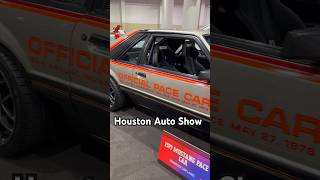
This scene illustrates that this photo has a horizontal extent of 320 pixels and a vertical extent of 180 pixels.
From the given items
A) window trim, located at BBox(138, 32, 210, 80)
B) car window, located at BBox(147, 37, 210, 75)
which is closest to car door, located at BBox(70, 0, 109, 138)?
window trim, located at BBox(138, 32, 210, 80)

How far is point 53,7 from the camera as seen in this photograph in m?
1.32

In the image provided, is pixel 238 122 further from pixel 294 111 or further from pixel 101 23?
pixel 101 23

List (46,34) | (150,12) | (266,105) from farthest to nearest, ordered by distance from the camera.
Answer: (150,12) → (46,34) → (266,105)

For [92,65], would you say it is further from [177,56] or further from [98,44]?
[177,56]

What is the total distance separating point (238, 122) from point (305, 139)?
0.73 ft

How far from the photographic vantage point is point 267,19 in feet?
3.51

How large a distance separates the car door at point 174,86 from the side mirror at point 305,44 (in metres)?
1.01

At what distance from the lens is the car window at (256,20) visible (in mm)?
1062

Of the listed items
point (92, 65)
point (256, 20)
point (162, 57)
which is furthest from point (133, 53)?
point (256, 20)

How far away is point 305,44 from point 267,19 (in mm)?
298

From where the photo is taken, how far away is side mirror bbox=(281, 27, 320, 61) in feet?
2.62

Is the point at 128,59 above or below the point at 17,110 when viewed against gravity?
above

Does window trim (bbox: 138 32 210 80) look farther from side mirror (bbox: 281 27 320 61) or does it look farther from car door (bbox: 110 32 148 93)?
side mirror (bbox: 281 27 320 61)

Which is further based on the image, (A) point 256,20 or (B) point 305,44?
(A) point 256,20
